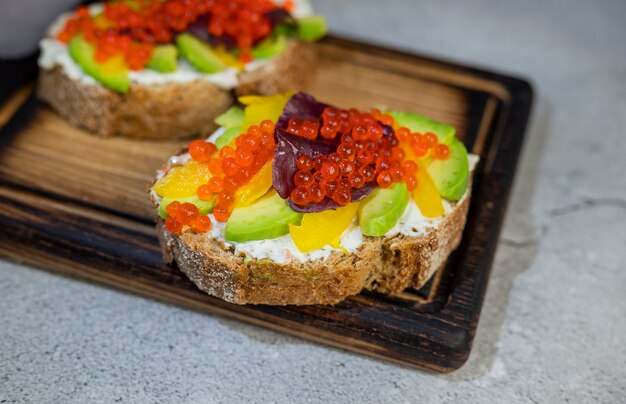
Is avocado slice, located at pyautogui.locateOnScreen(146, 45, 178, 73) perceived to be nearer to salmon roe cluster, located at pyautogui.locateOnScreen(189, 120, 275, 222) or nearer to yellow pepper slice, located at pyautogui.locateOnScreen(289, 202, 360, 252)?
salmon roe cluster, located at pyautogui.locateOnScreen(189, 120, 275, 222)

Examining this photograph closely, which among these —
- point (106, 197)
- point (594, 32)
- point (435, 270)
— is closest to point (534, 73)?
point (594, 32)

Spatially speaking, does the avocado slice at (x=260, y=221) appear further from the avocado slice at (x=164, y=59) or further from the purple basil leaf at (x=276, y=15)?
the purple basil leaf at (x=276, y=15)

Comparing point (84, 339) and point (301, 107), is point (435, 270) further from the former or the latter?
point (84, 339)

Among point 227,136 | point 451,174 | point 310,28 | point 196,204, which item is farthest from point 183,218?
point 310,28

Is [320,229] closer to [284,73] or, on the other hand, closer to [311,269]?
[311,269]

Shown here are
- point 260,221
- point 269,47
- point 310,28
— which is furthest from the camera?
point 310,28

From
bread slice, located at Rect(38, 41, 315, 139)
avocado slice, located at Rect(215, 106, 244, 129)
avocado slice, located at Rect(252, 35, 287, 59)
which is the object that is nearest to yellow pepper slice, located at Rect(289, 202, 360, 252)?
avocado slice, located at Rect(215, 106, 244, 129)

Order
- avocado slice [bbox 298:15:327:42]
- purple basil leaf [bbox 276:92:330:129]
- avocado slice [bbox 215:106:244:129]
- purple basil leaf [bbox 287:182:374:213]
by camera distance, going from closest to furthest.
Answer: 1. purple basil leaf [bbox 287:182:374:213]
2. purple basil leaf [bbox 276:92:330:129]
3. avocado slice [bbox 215:106:244:129]
4. avocado slice [bbox 298:15:327:42]
